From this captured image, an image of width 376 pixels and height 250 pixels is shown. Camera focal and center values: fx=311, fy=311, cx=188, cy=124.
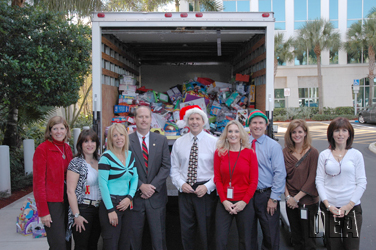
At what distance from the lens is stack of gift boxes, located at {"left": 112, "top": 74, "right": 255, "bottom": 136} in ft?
18.1

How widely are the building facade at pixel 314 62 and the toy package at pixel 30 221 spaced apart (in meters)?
26.0

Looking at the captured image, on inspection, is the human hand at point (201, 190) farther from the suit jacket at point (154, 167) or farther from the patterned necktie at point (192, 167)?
the suit jacket at point (154, 167)

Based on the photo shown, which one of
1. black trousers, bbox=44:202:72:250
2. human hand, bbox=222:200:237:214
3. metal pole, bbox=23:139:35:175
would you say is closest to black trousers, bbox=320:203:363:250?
human hand, bbox=222:200:237:214

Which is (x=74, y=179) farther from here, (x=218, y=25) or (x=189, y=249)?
(x=218, y=25)

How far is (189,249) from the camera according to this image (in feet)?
10.6

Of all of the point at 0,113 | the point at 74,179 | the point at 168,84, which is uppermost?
the point at 168,84

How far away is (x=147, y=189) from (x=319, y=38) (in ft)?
88.7

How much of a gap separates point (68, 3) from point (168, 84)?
4682 millimetres

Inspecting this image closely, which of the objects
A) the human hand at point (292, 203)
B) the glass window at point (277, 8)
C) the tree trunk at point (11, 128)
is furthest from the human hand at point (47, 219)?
the glass window at point (277, 8)

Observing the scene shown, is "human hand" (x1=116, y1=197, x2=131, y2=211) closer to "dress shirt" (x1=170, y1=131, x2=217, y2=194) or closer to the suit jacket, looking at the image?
the suit jacket

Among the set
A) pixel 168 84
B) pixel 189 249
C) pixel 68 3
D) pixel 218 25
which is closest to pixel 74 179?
pixel 189 249

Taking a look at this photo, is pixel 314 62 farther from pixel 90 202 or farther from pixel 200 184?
pixel 90 202

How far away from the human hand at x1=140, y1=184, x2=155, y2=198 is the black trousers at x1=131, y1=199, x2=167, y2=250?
3.8 inches

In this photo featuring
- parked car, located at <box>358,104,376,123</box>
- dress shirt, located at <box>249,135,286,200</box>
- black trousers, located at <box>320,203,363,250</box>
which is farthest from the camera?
parked car, located at <box>358,104,376,123</box>
